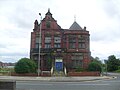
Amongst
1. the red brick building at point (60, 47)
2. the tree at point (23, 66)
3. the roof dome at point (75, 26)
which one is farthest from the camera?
the roof dome at point (75, 26)

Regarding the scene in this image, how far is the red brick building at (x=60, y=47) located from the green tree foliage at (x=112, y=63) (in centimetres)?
5985

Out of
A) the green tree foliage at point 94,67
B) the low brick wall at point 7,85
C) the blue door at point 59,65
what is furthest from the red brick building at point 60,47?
the low brick wall at point 7,85

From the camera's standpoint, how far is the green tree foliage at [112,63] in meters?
125

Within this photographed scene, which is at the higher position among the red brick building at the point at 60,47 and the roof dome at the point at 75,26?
the roof dome at the point at 75,26

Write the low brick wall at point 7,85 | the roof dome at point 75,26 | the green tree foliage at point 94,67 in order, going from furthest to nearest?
the roof dome at point 75,26 < the green tree foliage at point 94,67 < the low brick wall at point 7,85

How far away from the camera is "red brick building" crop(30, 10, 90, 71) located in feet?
215

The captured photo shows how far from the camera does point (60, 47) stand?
67.6 metres

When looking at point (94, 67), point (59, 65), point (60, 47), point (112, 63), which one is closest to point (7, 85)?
point (94, 67)

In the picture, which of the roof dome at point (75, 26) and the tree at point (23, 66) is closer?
the tree at point (23, 66)

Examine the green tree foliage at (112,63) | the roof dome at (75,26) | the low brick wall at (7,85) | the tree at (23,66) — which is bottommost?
the low brick wall at (7,85)

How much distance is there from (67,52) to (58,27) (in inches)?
245

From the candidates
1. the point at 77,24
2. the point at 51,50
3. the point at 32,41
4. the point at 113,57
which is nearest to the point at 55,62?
the point at 51,50

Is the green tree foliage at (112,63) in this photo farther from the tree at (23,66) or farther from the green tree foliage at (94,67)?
the tree at (23,66)

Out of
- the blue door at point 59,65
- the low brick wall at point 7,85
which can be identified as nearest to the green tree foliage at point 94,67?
the blue door at point 59,65
